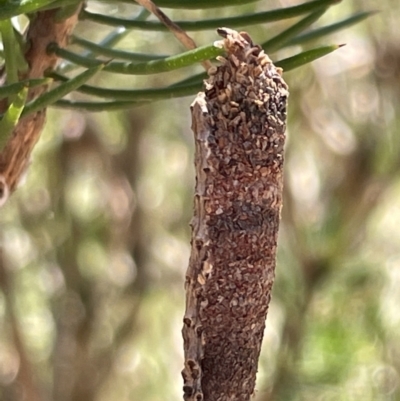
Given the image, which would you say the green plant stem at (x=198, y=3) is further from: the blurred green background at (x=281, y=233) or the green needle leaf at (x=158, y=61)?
the blurred green background at (x=281, y=233)

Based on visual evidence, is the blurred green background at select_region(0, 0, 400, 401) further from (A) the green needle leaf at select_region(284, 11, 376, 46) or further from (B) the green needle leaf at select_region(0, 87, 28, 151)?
(B) the green needle leaf at select_region(0, 87, 28, 151)

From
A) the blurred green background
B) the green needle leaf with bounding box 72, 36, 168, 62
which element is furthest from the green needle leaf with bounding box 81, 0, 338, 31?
the blurred green background

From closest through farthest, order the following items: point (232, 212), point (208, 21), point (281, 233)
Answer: point (232, 212), point (208, 21), point (281, 233)

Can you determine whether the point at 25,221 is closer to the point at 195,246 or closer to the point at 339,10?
the point at 339,10

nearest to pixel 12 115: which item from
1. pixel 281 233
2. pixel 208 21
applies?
pixel 208 21

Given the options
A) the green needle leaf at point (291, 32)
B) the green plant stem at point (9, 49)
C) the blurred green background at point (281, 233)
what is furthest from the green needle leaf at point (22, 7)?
the blurred green background at point (281, 233)

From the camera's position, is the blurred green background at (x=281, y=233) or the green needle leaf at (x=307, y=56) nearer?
the green needle leaf at (x=307, y=56)

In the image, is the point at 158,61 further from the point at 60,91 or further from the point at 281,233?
the point at 281,233
